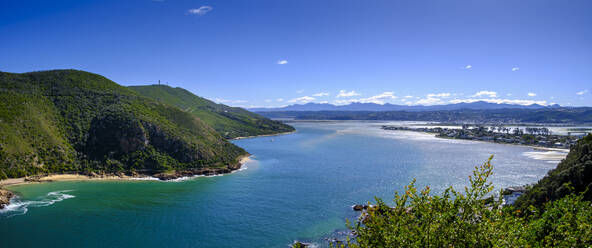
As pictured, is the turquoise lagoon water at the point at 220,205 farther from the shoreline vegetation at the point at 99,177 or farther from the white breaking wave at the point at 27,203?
the shoreline vegetation at the point at 99,177

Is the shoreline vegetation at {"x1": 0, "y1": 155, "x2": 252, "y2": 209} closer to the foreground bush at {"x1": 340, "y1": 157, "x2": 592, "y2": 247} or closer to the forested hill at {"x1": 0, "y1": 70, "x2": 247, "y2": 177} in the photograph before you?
the forested hill at {"x1": 0, "y1": 70, "x2": 247, "y2": 177}

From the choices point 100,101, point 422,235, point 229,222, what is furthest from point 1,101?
point 422,235

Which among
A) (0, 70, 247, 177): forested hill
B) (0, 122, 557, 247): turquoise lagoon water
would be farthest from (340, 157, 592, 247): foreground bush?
(0, 70, 247, 177): forested hill

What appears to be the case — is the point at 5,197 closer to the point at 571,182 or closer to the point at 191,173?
the point at 191,173

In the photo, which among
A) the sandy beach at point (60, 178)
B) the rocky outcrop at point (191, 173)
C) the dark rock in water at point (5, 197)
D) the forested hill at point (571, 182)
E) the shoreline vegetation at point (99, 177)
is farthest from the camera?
the rocky outcrop at point (191, 173)

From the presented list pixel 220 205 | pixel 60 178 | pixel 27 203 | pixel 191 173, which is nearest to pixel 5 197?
pixel 27 203

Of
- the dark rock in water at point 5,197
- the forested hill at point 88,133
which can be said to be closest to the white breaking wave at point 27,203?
the dark rock in water at point 5,197
